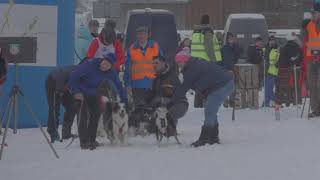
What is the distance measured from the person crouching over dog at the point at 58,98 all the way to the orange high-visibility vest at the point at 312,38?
192 inches

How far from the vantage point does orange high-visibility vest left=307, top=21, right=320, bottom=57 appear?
13.8 m

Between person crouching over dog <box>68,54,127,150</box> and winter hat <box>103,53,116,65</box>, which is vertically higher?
winter hat <box>103,53,116,65</box>

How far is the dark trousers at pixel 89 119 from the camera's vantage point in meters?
10.3

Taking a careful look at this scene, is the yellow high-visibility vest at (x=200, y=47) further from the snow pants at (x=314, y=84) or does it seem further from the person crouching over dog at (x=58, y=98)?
the person crouching over dog at (x=58, y=98)

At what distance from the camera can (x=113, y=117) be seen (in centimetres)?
1037

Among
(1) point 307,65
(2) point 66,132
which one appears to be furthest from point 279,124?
(2) point 66,132

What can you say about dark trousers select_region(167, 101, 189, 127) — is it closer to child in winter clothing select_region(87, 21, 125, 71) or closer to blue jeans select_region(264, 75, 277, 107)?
child in winter clothing select_region(87, 21, 125, 71)

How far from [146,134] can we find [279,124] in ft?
10.1

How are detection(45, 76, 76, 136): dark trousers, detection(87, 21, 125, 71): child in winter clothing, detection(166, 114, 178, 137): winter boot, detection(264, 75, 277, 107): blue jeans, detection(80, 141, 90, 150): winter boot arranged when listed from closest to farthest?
detection(80, 141, 90, 150): winter boot
detection(166, 114, 178, 137): winter boot
detection(87, 21, 125, 71): child in winter clothing
detection(45, 76, 76, 136): dark trousers
detection(264, 75, 277, 107): blue jeans

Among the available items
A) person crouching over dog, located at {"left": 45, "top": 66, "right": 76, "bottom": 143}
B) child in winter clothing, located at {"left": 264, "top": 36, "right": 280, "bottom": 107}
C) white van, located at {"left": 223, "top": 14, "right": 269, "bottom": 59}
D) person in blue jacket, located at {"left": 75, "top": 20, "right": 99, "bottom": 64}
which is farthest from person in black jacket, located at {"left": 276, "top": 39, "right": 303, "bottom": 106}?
white van, located at {"left": 223, "top": 14, "right": 269, "bottom": 59}

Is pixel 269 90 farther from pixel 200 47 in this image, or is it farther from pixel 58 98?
pixel 58 98

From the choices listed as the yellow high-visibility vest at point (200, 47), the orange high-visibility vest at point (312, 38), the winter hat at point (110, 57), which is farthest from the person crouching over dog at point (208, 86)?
the yellow high-visibility vest at point (200, 47)

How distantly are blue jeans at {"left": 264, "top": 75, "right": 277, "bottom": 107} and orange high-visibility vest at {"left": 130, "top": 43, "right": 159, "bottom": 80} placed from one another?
5.80 m

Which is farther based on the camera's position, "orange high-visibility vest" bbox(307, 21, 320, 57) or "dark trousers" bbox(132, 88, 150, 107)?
"orange high-visibility vest" bbox(307, 21, 320, 57)
